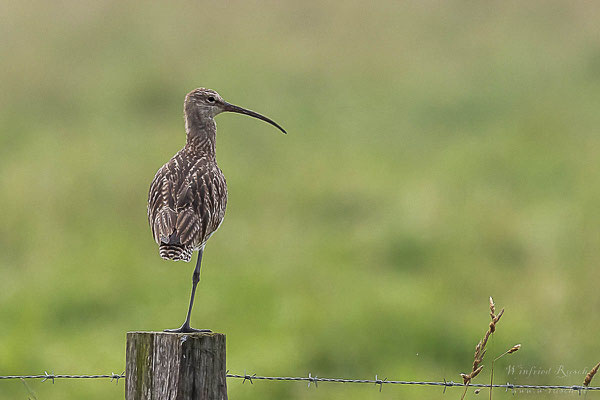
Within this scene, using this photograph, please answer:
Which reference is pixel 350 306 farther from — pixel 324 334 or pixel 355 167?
pixel 355 167

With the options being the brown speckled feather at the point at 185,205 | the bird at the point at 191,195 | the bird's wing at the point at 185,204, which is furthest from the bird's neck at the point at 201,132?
the bird's wing at the point at 185,204

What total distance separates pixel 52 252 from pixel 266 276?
148 inches

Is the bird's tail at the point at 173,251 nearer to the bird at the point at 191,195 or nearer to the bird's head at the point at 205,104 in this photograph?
the bird at the point at 191,195

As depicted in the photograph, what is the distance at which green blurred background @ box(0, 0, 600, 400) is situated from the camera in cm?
1335

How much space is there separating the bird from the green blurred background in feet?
18.5

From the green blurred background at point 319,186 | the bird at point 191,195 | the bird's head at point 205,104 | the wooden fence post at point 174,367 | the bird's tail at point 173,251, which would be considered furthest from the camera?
the green blurred background at point 319,186

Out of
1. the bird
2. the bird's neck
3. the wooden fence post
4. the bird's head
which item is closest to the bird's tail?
the bird

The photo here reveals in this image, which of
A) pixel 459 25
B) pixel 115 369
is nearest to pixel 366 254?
pixel 115 369

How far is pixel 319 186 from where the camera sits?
1853 cm

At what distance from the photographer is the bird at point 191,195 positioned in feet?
19.4

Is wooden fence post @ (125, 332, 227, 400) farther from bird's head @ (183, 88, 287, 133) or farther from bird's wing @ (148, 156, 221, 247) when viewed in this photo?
bird's head @ (183, 88, 287, 133)

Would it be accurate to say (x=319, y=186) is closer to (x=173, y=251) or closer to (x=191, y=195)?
(x=191, y=195)

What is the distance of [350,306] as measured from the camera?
1404 centimetres

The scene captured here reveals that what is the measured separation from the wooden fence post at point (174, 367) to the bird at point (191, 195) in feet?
2.61
